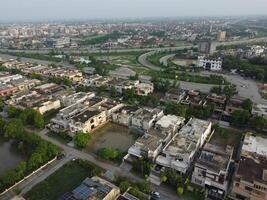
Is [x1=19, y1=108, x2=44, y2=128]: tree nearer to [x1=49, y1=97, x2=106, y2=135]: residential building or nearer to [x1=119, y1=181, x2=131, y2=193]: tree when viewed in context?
[x1=49, y1=97, x2=106, y2=135]: residential building

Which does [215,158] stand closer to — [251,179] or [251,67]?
[251,179]

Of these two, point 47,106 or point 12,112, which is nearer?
point 12,112

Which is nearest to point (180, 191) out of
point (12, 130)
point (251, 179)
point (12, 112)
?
point (251, 179)

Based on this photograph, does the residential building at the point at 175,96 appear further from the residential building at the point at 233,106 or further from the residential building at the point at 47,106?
the residential building at the point at 47,106

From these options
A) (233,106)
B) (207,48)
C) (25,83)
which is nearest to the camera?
(233,106)

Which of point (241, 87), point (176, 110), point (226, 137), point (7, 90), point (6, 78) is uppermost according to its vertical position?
point (6, 78)

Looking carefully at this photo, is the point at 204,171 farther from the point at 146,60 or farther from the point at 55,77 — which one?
the point at 146,60

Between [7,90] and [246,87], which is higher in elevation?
[7,90]
